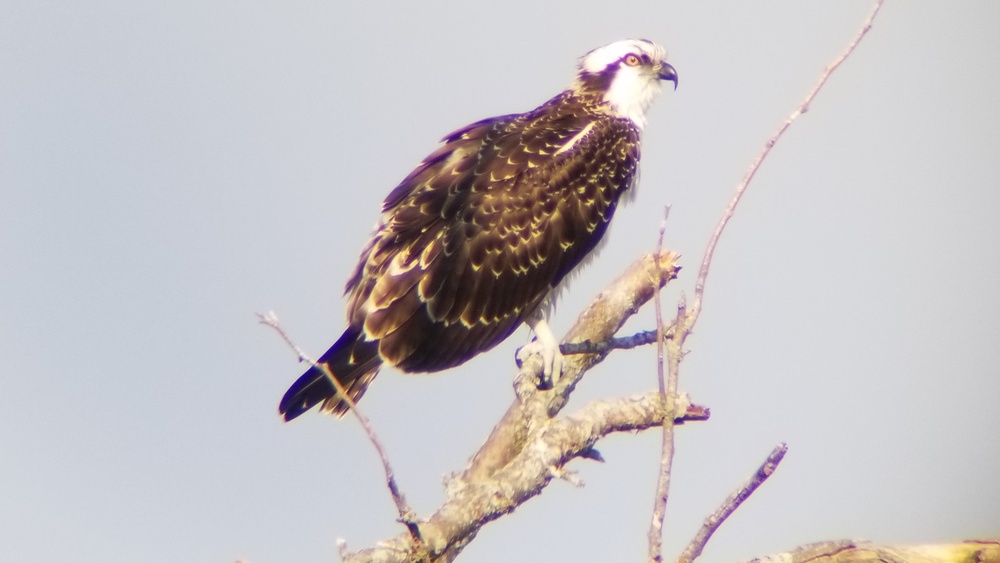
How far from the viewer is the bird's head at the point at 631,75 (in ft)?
31.3

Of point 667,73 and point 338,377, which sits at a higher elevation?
point 667,73

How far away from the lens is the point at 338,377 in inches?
284

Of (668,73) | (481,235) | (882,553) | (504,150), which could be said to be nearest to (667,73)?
(668,73)

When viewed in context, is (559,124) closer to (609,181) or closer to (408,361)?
(609,181)

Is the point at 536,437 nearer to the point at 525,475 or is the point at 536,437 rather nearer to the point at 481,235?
the point at 525,475

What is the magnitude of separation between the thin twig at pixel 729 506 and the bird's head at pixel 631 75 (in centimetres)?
526

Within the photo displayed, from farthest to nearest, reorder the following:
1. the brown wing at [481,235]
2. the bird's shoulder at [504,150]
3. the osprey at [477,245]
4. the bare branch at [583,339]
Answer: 1. the bird's shoulder at [504,150]
2. the brown wing at [481,235]
3. the osprey at [477,245]
4. the bare branch at [583,339]

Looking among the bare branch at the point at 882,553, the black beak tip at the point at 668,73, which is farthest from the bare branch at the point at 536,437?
the black beak tip at the point at 668,73

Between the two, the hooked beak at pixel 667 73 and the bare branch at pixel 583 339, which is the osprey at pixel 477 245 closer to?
the bare branch at pixel 583 339

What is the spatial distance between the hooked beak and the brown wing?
1223mm

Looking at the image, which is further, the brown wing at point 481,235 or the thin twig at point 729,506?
the brown wing at point 481,235

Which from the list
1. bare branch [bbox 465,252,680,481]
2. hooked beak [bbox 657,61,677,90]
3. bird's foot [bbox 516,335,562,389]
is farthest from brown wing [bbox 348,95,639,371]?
hooked beak [bbox 657,61,677,90]

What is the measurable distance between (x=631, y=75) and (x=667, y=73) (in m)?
0.33

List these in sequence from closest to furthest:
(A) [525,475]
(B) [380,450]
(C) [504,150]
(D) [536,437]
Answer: (B) [380,450]
(A) [525,475]
(D) [536,437]
(C) [504,150]
